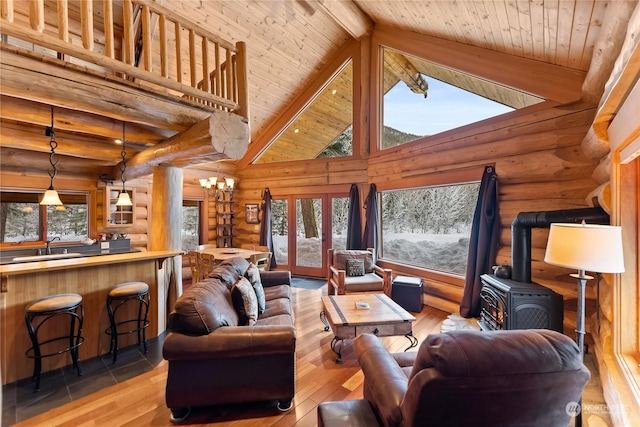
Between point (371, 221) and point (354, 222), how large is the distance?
16.6 inches

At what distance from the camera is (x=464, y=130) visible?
421cm

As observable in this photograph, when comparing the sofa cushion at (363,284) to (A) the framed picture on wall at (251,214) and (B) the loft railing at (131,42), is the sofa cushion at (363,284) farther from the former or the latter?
(A) the framed picture on wall at (251,214)

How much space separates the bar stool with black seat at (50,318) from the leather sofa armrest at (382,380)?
103 inches

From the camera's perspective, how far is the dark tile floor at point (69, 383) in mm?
2162

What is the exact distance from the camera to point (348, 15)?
4.95 m

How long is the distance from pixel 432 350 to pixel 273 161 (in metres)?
6.63

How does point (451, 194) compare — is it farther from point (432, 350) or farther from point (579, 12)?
point (432, 350)

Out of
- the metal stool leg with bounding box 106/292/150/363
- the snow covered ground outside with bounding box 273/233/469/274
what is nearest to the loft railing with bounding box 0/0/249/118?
the metal stool leg with bounding box 106/292/150/363

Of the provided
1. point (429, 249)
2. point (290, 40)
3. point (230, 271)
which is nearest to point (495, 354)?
point (230, 271)

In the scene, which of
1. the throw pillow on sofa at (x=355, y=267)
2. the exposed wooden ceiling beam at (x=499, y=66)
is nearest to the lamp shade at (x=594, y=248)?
the exposed wooden ceiling beam at (x=499, y=66)

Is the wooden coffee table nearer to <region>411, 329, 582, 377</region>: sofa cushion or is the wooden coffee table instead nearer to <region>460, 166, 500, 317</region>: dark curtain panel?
<region>460, 166, 500, 317</region>: dark curtain panel

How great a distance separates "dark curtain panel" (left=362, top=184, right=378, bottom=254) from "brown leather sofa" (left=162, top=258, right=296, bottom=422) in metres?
3.64

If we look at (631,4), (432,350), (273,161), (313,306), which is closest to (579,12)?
(631,4)

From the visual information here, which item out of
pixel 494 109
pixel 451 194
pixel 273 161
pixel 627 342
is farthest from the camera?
pixel 273 161
